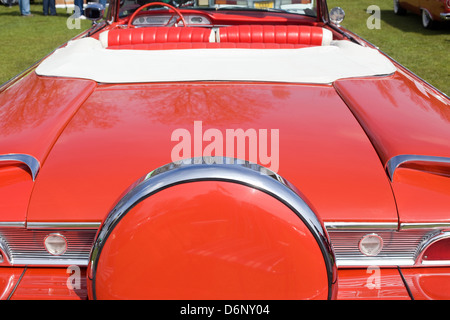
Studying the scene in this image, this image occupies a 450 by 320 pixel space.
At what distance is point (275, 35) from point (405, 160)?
1.87 m

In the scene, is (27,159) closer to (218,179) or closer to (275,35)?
(218,179)

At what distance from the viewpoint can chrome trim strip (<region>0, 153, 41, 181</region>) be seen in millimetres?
1537

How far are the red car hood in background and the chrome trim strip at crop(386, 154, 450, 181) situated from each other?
4cm

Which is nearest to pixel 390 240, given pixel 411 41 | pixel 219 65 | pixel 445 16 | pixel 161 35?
pixel 219 65

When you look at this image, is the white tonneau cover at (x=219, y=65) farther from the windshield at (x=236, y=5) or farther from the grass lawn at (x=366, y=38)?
the grass lawn at (x=366, y=38)

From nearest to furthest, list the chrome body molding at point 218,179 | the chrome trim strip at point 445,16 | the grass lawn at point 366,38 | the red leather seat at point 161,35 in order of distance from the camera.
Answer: the chrome body molding at point 218,179 < the red leather seat at point 161,35 < the grass lawn at point 366,38 < the chrome trim strip at point 445,16

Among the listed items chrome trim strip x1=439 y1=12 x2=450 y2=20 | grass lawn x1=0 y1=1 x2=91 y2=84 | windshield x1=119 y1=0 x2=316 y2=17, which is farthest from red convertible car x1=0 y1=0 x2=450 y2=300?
chrome trim strip x1=439 y1=12 x2=450 y2=20

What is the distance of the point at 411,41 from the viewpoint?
9719 mm

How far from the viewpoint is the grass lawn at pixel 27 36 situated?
8033 millimetres

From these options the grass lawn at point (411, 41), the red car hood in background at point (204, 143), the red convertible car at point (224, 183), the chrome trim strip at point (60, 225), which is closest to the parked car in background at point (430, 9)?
the grass lawn at point (411, 41)

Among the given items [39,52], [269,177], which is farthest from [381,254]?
[39,52]

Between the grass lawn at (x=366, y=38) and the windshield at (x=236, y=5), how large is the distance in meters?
2.90

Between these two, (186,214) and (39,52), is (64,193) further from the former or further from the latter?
(39,52)

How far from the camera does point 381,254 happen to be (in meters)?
1.46
